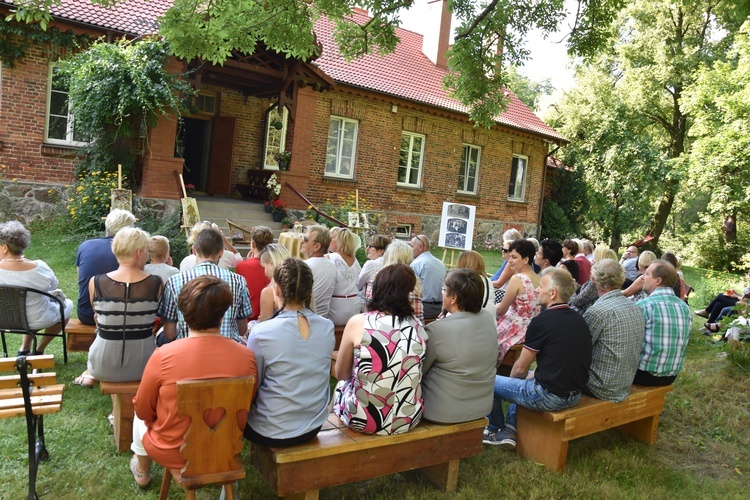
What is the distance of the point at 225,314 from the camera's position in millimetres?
3994

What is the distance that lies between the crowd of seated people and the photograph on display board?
29.2 feet

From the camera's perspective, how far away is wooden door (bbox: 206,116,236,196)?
14727 mm

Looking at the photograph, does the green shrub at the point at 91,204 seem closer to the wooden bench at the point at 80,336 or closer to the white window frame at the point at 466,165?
the wooden bench at the point at 80,336

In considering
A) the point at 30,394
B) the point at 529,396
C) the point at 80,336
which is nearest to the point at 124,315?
the point at 30,394

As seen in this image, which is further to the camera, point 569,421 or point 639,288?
point 639,288

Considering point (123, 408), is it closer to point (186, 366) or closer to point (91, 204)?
point (186, 366)

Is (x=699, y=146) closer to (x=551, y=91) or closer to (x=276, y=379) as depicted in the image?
(x=276, y=379)

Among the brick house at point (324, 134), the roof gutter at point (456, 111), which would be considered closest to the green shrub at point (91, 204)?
the brick house at point (324, 134)

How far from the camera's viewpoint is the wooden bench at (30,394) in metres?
3.17

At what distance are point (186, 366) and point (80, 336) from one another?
2616 millimetres

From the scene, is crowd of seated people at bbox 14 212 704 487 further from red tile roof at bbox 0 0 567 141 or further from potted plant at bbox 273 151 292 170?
potted plant at bbox 273 151 292 170

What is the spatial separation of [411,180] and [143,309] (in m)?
15.2

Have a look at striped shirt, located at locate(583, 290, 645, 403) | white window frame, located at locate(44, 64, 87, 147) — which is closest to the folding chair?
striped shirt, located at locate(583, 290, 645, 403)

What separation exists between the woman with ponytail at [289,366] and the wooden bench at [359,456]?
11 centimetres
